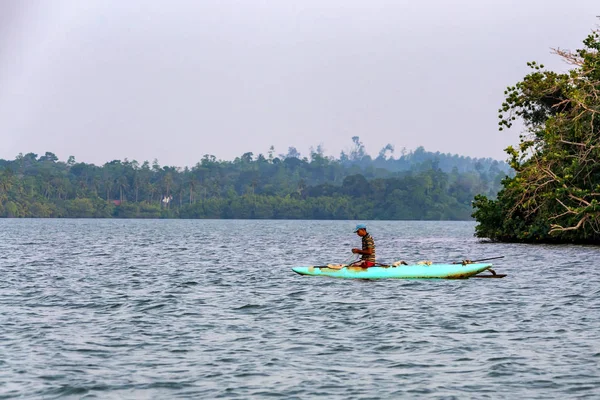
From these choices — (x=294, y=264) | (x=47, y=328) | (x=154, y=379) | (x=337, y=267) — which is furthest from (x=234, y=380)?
(x=294, y=264)

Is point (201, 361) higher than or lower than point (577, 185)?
lower

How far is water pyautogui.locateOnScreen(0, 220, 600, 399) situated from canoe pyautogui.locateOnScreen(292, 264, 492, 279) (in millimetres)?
293

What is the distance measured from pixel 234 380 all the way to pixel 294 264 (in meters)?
26.6

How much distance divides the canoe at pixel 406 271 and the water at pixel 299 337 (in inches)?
11.5

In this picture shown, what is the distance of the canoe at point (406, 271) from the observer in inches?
1125

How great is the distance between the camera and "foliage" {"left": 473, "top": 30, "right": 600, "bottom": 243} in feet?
155

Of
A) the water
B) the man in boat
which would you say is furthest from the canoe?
the water

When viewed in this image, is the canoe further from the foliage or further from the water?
the foliage

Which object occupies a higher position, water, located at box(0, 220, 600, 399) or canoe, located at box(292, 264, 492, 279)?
canoe, located at box(292, 264, 492, 279)

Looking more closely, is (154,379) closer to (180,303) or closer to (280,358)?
(280,358)

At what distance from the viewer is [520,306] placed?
74.9 ft

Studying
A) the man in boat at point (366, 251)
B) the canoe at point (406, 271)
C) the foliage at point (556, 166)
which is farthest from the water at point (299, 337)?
the foliage at point (556, 166)

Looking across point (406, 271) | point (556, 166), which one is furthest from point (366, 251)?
point (556, 166)

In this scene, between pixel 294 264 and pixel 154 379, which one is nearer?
pixel 154 379
